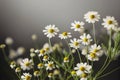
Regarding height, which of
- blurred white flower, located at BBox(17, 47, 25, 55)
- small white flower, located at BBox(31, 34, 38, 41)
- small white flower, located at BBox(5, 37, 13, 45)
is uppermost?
small white flower, located at BBox(5, 37, 13, 45)

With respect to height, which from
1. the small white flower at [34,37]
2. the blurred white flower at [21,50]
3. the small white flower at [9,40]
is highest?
the small white flower at [9,40]

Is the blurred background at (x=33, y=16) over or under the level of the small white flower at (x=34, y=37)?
over

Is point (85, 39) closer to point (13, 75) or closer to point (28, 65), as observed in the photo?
point (28, 65)

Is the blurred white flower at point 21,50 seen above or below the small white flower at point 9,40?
below

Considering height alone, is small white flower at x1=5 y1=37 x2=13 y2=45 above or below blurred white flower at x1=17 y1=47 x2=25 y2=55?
above

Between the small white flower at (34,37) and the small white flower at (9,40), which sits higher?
the small white flower at (9,40)

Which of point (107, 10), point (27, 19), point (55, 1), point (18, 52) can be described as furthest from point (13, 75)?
point (107, 10)

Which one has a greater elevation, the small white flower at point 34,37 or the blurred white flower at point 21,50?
the small white flower at point 34,37

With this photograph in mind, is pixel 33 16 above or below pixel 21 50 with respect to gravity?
above
